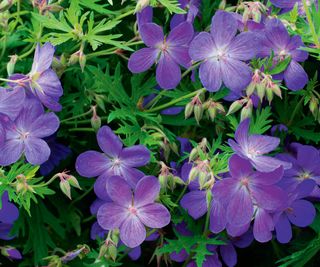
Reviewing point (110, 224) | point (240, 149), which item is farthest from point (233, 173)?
point (110, 224)

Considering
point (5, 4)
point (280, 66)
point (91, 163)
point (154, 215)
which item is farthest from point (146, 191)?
point (5, 4)

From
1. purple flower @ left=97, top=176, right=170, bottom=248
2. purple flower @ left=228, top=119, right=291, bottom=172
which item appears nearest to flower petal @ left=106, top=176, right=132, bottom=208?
purple flower @ left=97, top=176, right=170, bottom=248

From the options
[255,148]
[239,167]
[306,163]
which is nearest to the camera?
[239,167]

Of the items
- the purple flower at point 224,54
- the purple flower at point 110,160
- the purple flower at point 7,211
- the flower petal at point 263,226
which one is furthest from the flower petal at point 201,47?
the purple flower at point 7,211

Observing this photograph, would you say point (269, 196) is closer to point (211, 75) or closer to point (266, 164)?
point (266, 164)

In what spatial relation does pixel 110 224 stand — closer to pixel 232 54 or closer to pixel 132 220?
pixel 132 220

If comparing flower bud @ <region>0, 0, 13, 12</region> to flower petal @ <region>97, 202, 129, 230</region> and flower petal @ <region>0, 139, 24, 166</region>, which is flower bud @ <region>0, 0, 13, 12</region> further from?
flower petal @ <region>97, 202, 129, 230</region>
